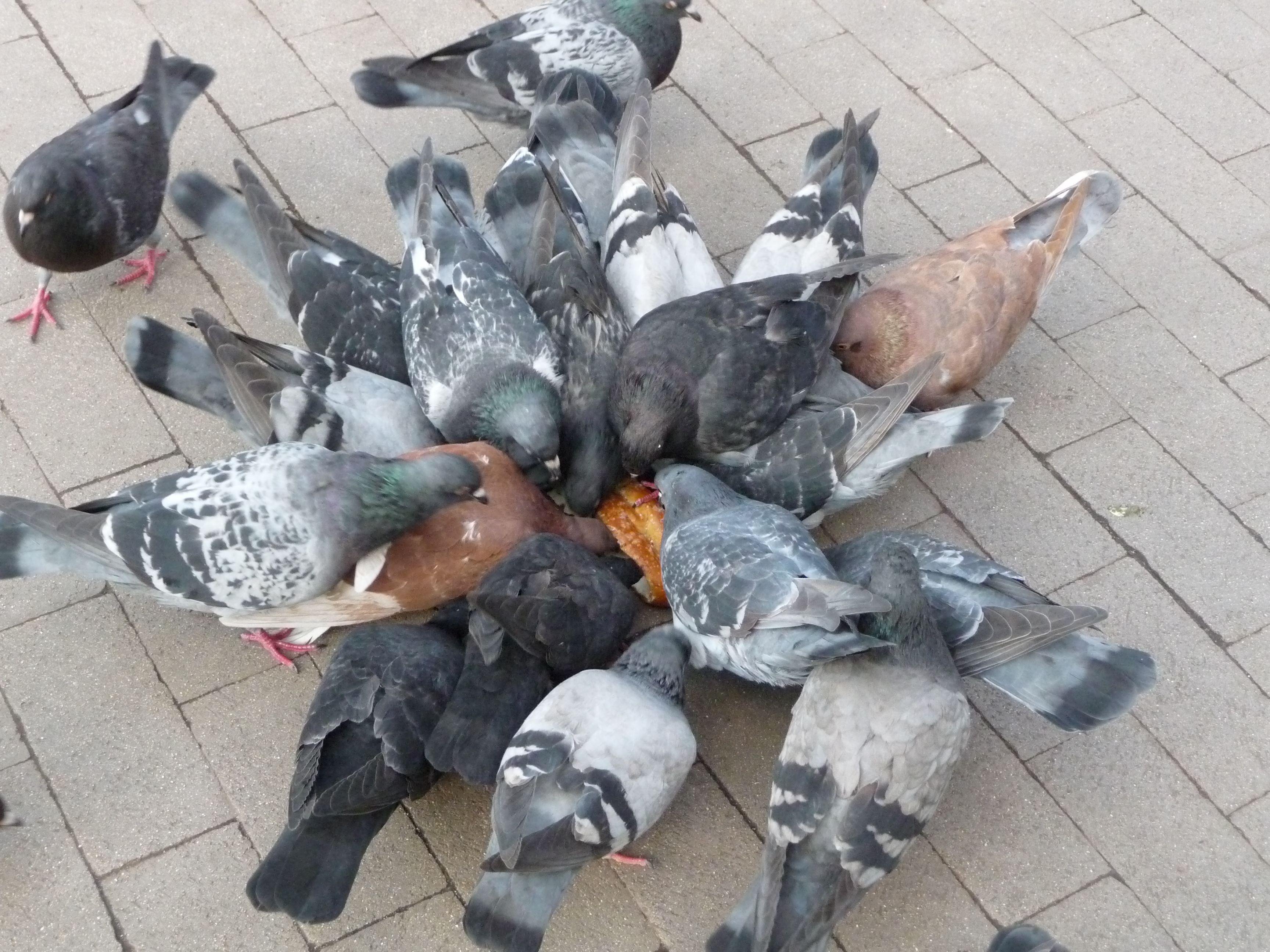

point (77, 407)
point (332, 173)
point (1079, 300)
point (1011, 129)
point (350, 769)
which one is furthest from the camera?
point (1011, 129)

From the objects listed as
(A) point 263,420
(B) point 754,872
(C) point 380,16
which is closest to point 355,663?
(A) point 263,420

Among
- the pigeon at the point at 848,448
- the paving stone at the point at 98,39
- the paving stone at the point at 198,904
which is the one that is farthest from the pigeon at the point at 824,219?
the paving stone at the point at 98,39

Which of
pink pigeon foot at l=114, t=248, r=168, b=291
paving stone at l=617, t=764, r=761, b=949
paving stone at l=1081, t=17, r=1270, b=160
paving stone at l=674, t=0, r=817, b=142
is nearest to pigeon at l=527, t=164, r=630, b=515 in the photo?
paving stone at l=617, t=764, r=761, b=949

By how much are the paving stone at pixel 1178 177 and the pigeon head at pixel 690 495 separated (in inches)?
99.5

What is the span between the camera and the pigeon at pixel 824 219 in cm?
456

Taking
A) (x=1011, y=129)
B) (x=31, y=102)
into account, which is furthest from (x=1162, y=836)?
(x=31, y=102)

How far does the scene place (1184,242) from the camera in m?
5.12

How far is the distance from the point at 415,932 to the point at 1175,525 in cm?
281

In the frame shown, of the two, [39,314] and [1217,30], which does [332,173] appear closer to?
[39,314]

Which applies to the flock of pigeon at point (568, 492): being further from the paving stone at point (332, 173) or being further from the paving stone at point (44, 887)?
the paving stone at point (44, 887)

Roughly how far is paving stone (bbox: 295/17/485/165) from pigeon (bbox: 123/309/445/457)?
1475mm

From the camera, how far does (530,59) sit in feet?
17.0

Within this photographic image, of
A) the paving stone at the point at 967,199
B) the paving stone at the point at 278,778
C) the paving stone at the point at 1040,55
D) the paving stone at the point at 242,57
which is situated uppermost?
the paving stone at the point at 1040,55

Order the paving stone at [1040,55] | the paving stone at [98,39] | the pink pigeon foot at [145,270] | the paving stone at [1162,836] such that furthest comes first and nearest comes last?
the paving stone at [1040,55] < the paving stone at [98,39] < the pink pigeon foot at [145,270] < the paving stone at [1162,836]
